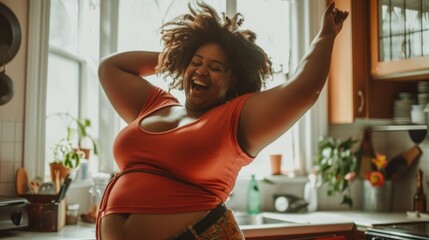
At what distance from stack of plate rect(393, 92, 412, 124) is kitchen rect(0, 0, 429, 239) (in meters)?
0.06

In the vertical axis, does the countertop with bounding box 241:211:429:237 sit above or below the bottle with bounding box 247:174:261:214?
below

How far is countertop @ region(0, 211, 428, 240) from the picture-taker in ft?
7.54

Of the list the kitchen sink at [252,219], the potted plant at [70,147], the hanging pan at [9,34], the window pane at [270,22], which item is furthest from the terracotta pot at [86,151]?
the window pane at [270,22]

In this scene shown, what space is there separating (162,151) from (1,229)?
1191 millimetres

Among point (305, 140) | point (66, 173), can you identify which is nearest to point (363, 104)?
point (305, 140)

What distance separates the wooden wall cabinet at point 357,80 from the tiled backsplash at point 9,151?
1.79m

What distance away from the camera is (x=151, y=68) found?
5.50 feet

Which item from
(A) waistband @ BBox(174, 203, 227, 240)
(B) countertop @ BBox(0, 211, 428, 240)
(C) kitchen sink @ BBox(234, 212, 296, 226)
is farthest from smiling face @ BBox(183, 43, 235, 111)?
(C) kitchen sink @ BBox(234, 212, 296, 226)

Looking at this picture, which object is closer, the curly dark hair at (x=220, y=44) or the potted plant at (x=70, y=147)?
the curly dark hair at (x=220, y=44)

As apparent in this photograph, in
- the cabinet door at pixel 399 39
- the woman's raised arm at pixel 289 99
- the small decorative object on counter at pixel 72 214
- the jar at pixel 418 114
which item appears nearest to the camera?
the woman's raised arm at pixel 289 99

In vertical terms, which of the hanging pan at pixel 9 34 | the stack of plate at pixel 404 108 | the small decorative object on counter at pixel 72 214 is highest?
the hanging pan at pixel 9 34

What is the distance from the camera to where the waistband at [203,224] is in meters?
1.29

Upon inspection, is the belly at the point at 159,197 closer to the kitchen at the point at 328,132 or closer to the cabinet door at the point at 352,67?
the kitchen at the point at 328,132

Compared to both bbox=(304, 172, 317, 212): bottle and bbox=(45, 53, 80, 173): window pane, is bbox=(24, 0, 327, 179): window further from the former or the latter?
bbox=(304, 172, 317, 212): bottle
